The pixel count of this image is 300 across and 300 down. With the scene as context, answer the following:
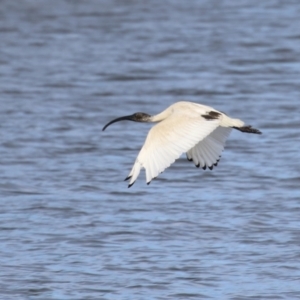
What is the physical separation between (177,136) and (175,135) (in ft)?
0.05

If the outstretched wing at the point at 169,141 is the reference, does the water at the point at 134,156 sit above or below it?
below

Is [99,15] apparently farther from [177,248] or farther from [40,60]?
[177,248]

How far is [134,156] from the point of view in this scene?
1194cm

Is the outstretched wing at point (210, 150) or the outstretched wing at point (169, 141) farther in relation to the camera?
the outstretched wing at point (210, 150)

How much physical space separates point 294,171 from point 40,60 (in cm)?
729

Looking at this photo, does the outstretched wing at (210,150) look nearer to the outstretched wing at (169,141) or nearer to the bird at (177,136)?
the bird at (177,136)

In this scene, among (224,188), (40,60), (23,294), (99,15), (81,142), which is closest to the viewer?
(23,294)

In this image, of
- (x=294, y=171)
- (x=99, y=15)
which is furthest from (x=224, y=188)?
(x=99, y=15)

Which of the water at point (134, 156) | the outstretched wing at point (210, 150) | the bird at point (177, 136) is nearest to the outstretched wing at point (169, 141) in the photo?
the bird at point (177, 136)

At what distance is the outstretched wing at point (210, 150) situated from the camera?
809 cm

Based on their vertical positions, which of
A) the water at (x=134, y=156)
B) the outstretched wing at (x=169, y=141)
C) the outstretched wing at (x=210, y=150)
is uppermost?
the outstretched wing at (x=169, y=141)

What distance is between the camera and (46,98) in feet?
49.5

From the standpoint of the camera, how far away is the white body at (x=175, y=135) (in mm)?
7152

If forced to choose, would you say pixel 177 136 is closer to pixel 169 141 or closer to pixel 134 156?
pixel 169 141
